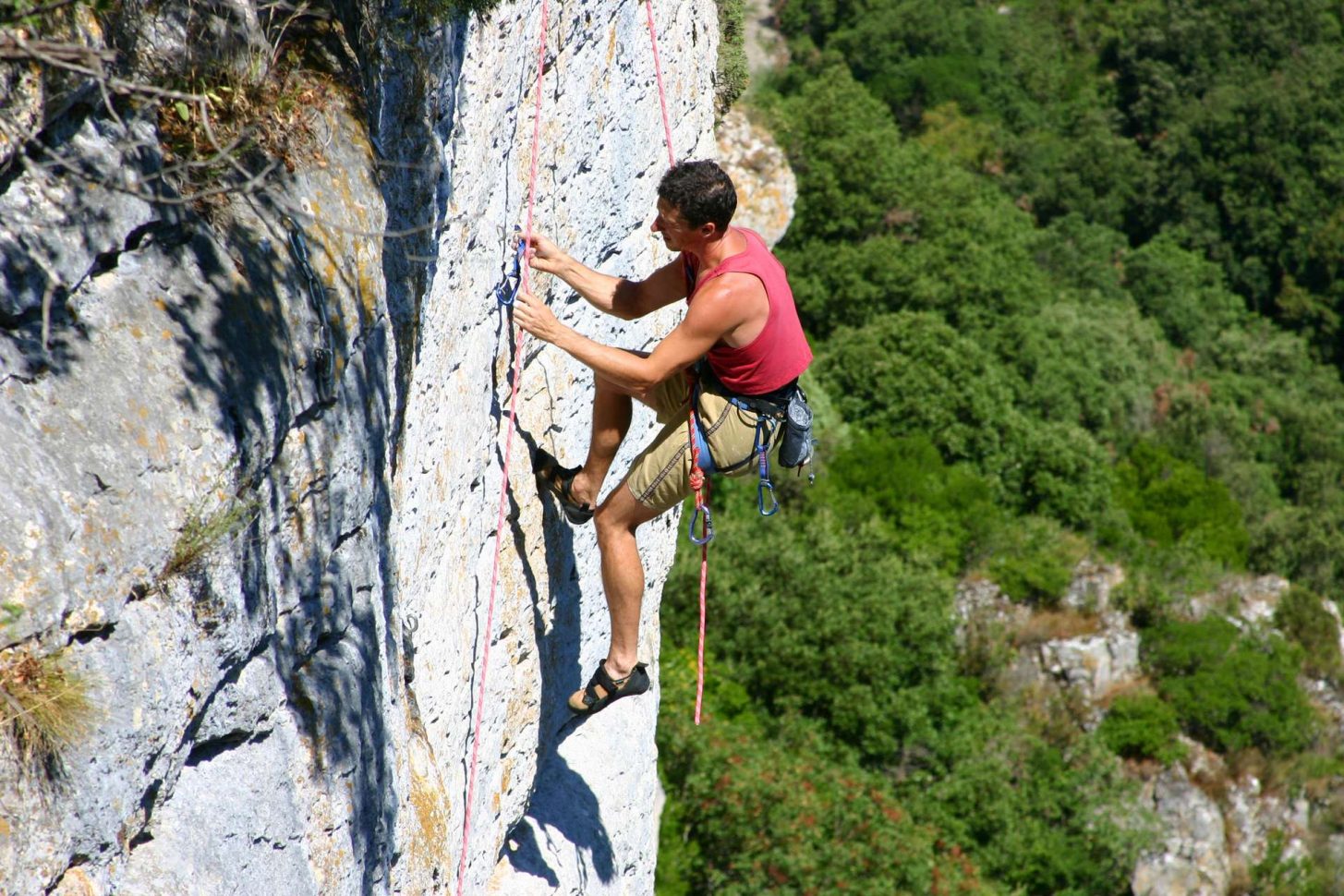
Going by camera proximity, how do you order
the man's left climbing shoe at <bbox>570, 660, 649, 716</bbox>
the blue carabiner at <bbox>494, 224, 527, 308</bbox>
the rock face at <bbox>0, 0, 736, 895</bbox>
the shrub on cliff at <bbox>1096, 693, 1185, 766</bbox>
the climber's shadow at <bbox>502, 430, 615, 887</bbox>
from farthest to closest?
the shrub on cliff at <bbox>1096, 693, 1185, 766</bbox>
the climber's shadow at <bbox>502, 430, 615, 887</bbox>
the man's left climbing shoe at <bbox>570, 660, 649, 716</bbox>
the blue carabiner at <bbox>494, 224, 527, 308</bbox>
the rock face at <bbox>0, 0, 736, 895</bbox>

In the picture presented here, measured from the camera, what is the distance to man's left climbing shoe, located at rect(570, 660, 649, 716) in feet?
20.0

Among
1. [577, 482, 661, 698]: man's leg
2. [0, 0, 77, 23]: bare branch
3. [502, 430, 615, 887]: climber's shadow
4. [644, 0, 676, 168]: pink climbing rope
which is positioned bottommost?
[502, 430, 615, 887]: climber's shadow

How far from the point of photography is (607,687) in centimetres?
612

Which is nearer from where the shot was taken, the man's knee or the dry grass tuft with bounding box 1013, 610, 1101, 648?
the man's knee

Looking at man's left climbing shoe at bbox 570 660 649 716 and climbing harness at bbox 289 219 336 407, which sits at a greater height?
climbing harness at bbox 289 219 336 407

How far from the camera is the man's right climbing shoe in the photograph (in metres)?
6.26

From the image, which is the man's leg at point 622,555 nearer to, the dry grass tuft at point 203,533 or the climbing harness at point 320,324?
the climbing harness at point 320,324

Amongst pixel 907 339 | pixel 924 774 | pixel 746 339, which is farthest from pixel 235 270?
pixel 907 339

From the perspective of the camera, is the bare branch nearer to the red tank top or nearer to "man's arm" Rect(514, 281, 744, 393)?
"man's arm" Rect(514, 281, 744, 393)

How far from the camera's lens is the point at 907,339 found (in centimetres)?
3184

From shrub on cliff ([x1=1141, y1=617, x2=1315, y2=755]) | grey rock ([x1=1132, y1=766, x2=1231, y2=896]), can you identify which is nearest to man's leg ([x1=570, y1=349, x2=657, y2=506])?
grey rock ([x1=1132, y1=766, x2=1231, y2=896])

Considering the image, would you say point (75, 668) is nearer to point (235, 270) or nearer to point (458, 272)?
point (235, 270)

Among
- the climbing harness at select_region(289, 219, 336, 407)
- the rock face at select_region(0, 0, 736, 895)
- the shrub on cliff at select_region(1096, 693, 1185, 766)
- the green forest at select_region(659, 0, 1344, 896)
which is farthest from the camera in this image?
the shrub on cliff at select_region(1096, 693, 1185, 766)

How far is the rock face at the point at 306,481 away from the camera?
3182 millimetres
